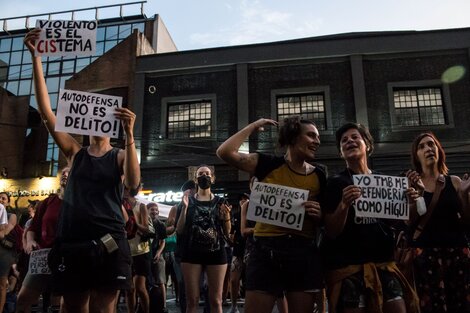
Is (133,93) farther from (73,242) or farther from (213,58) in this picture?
(73,242)

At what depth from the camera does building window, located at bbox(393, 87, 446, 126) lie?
1733 cm

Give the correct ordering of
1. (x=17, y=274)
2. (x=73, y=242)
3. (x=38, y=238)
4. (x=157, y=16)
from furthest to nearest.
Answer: (x=157, y=16)
(x=17, y=274)
(x=38, y=238)
(x=73, y=242)

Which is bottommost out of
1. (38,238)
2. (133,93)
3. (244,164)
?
(38,238)

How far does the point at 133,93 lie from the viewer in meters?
19.9

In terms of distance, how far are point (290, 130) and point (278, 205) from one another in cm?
69

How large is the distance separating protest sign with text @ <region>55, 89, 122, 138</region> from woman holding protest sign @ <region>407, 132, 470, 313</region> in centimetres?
251

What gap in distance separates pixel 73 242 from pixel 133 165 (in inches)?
27.6

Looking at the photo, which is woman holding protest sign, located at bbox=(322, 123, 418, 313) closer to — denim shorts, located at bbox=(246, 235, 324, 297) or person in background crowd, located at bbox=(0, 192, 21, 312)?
denim shorts, located at bbox=(246, 235, 324, 297)

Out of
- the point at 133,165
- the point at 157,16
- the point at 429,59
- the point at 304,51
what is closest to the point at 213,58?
the point at 304,51

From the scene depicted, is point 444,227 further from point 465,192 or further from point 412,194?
point 412,194

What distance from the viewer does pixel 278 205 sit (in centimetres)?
320

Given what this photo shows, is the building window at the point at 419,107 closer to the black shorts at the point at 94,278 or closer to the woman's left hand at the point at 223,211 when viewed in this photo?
the woman's left hand at the point at 223,211

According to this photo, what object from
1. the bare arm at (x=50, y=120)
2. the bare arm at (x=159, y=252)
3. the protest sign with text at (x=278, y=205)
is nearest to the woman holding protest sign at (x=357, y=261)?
the protest sign with text at (x=278, y=205)

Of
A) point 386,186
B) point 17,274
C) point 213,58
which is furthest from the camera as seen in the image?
point 213,58
